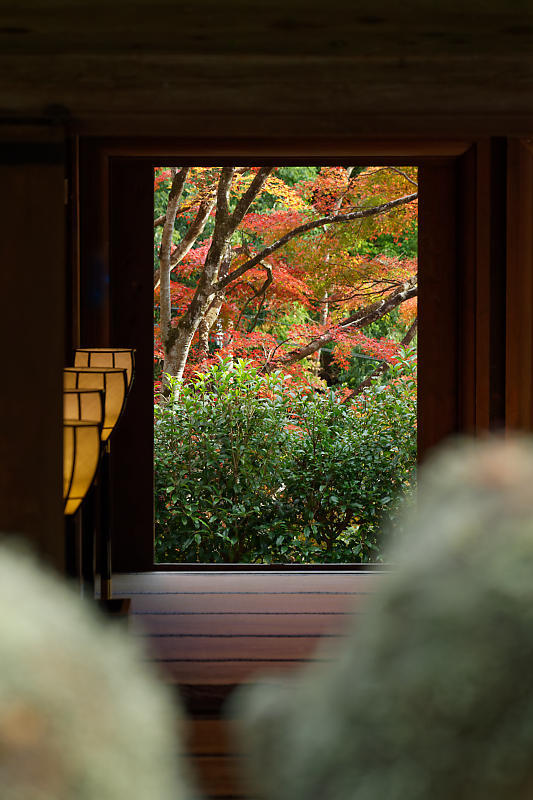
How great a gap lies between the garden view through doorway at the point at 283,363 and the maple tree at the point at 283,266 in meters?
0.02

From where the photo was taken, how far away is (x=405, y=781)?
250 millimetres

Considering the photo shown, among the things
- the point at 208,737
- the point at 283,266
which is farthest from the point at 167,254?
the point at 208,737

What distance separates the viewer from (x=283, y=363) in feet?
20.6

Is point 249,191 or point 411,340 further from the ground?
point 249,191
